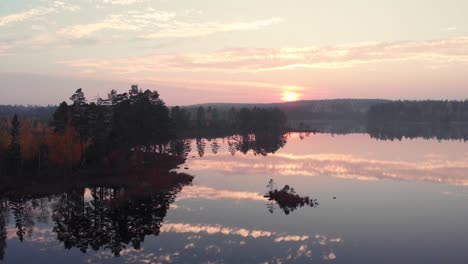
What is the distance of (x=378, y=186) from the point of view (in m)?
63.0

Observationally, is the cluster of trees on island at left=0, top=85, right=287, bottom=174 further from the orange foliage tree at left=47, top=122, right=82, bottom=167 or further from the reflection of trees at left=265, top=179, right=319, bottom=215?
the reflection of trees at left=265, top=179, right=319, bottom=215

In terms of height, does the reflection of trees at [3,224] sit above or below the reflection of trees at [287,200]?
below

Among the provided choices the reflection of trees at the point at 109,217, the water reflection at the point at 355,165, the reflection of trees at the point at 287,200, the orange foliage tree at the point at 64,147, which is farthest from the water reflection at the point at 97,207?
the water reflection at the point at 355,165

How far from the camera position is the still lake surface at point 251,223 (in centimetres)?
3425

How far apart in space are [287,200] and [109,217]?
2152cm

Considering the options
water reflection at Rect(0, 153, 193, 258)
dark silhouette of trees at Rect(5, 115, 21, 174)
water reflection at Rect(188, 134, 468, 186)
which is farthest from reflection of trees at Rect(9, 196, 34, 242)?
water reflection at Rect(188, 134, 468, 186)

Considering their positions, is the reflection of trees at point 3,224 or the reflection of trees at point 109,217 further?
the reflection of trees at point 109,217

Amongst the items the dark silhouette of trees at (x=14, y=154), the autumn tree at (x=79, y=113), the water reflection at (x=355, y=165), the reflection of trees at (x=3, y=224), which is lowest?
the reflection of trees at (x=3, y=224)

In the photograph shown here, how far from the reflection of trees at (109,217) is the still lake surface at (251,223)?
114 mm

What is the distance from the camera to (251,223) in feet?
142

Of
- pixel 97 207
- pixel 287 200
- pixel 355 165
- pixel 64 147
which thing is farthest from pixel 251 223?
pixel 355 165

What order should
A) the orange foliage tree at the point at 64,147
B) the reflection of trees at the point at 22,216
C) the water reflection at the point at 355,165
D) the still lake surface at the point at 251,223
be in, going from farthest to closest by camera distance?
1. the water reflection at the point at 355,165
2. the orange foliage tree at the point at 64,147
3. the reflection of trees at the point at 22,216
4. the still lake surface at the point at 251,223

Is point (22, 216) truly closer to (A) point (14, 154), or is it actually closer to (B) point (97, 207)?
(B) point (97, 207)

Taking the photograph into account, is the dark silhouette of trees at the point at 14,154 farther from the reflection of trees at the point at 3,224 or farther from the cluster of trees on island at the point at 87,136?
the reflection of trees at the point at 3,224
